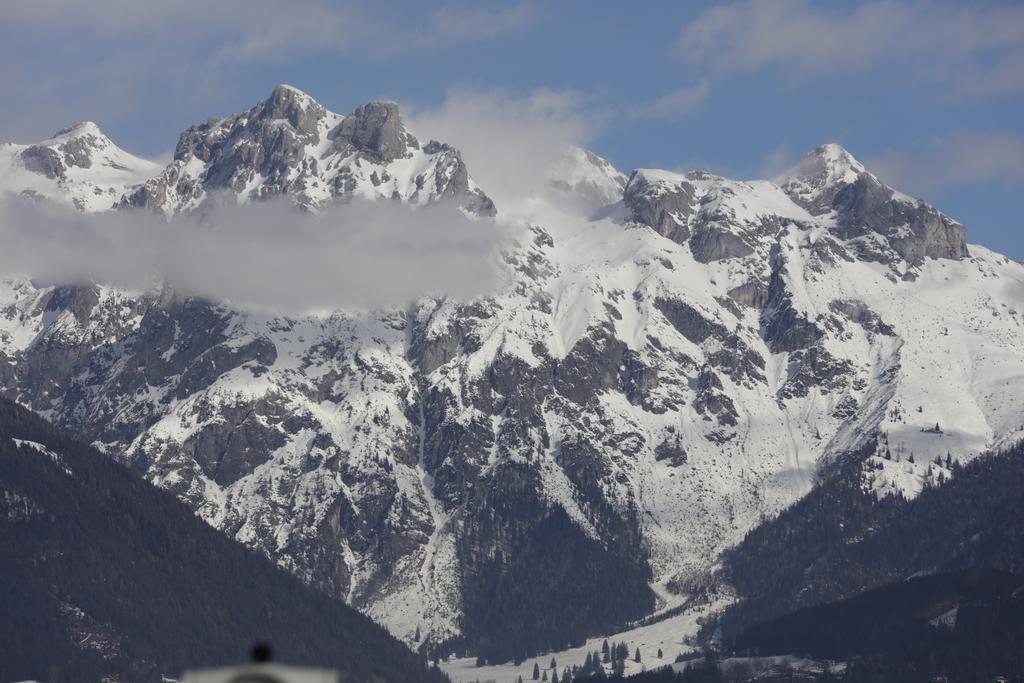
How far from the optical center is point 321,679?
20656 millimetres

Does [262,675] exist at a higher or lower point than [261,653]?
lower

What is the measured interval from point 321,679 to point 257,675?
79cm

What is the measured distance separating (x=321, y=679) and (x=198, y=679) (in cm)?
133

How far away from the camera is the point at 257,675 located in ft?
68.7

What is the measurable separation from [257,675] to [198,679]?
753mm

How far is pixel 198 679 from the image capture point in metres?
20.5

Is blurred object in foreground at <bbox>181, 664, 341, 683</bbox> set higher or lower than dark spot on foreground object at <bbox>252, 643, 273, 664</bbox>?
lower

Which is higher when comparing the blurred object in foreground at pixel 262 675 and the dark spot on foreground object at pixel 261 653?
the dark spot on foreground object at pixel 261 653
